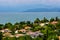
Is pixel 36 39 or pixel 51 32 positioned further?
pixel 51 32

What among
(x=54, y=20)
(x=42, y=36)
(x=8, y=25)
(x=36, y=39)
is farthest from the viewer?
(x=54, y=20)

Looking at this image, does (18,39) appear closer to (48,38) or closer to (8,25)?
(48,38)

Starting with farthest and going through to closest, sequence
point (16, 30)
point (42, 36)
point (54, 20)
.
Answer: point (54, 20)
point (16, 30)
point (42, 36)

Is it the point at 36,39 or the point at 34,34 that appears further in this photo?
the point at 34,34

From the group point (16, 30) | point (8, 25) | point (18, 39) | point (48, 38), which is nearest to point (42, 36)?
point (48, 38)

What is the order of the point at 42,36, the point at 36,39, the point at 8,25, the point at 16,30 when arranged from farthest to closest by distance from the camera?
the point at 8,25, the point at 16,30, the point at 42,36, the point at 36,39

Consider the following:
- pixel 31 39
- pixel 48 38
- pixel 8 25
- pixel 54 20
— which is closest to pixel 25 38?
pixel 31 39

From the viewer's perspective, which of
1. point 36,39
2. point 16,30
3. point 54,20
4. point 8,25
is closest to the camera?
point 36,39

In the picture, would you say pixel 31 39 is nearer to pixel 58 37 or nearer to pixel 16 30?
pixel 58 37

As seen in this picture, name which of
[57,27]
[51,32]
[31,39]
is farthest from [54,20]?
[31,39]
